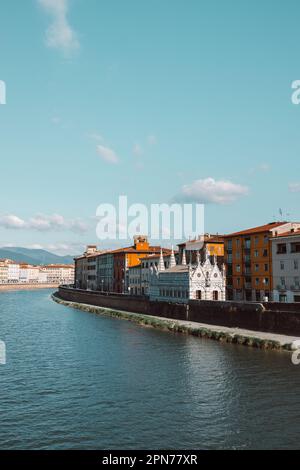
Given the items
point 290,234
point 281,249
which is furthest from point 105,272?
point 290,234

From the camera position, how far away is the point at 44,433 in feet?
77.1

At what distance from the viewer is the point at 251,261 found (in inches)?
2847

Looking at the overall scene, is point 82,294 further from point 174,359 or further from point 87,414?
point 87,414

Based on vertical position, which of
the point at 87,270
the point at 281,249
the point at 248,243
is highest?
the point at 248,243

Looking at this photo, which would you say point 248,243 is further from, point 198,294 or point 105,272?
point 105,272

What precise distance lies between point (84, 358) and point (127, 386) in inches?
433

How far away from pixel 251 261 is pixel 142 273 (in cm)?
3400

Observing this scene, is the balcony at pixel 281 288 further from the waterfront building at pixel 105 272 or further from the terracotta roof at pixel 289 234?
the waterfront building at pixel 105 272

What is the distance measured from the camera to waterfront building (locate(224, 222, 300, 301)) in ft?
226

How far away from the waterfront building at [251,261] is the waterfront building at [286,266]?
3.97 ft

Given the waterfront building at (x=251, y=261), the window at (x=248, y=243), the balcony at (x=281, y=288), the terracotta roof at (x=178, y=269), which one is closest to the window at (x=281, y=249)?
the waterfront building at (x=251, y=261)

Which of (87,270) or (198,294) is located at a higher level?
(87,270)

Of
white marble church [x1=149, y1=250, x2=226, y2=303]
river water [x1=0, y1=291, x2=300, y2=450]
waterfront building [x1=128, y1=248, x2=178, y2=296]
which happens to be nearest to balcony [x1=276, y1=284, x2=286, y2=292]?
white marble church [x1=149, y1=250, x2=226, y2=303]

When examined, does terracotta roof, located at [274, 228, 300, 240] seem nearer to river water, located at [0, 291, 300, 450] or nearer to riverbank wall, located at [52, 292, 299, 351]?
riverbank wall, located at [52, 292, 299, 351]
